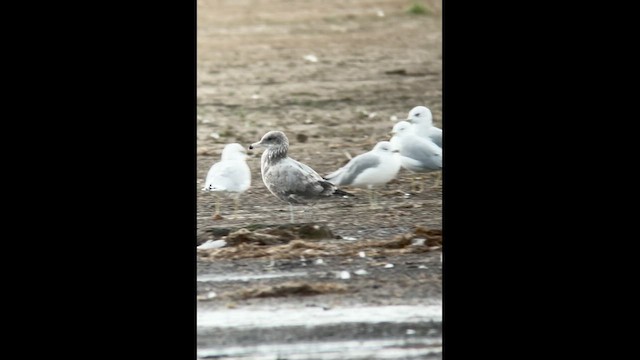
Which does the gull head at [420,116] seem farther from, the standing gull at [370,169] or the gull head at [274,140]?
the gull head at [274,140]

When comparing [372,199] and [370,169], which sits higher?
[370,169]

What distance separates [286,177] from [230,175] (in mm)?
267

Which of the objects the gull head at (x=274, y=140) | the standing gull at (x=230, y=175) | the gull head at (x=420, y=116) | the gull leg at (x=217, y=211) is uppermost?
the gull head at (x=420, y=116)

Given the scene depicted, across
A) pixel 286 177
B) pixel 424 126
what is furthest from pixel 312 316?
pixel 424 126

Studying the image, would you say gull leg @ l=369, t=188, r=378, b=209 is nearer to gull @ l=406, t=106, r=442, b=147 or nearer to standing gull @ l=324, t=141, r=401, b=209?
standing gull @ l=324, t=141, r=401, b=209

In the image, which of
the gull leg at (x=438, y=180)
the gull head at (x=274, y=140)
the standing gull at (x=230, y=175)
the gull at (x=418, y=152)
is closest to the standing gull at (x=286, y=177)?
the gull head at (x=274, y=140)

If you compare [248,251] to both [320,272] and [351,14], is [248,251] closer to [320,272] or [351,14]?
[320,272]

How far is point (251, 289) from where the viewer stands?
3.19 meters

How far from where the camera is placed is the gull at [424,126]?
392 cm

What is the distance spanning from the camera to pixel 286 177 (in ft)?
11.6

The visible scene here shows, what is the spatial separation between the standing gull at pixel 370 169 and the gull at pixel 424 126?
0.26m

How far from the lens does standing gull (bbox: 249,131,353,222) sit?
11.7ft

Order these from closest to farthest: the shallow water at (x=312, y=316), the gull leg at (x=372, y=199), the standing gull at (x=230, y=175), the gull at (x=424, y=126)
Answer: the shallow water at (x=312, y=316)
the standing gull at (x=230, y=175)
the gull leg at (x=372, y=199)
the gull at (x=424, y=126)

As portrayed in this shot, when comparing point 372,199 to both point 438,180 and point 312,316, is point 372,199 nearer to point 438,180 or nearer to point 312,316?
point 438,180
